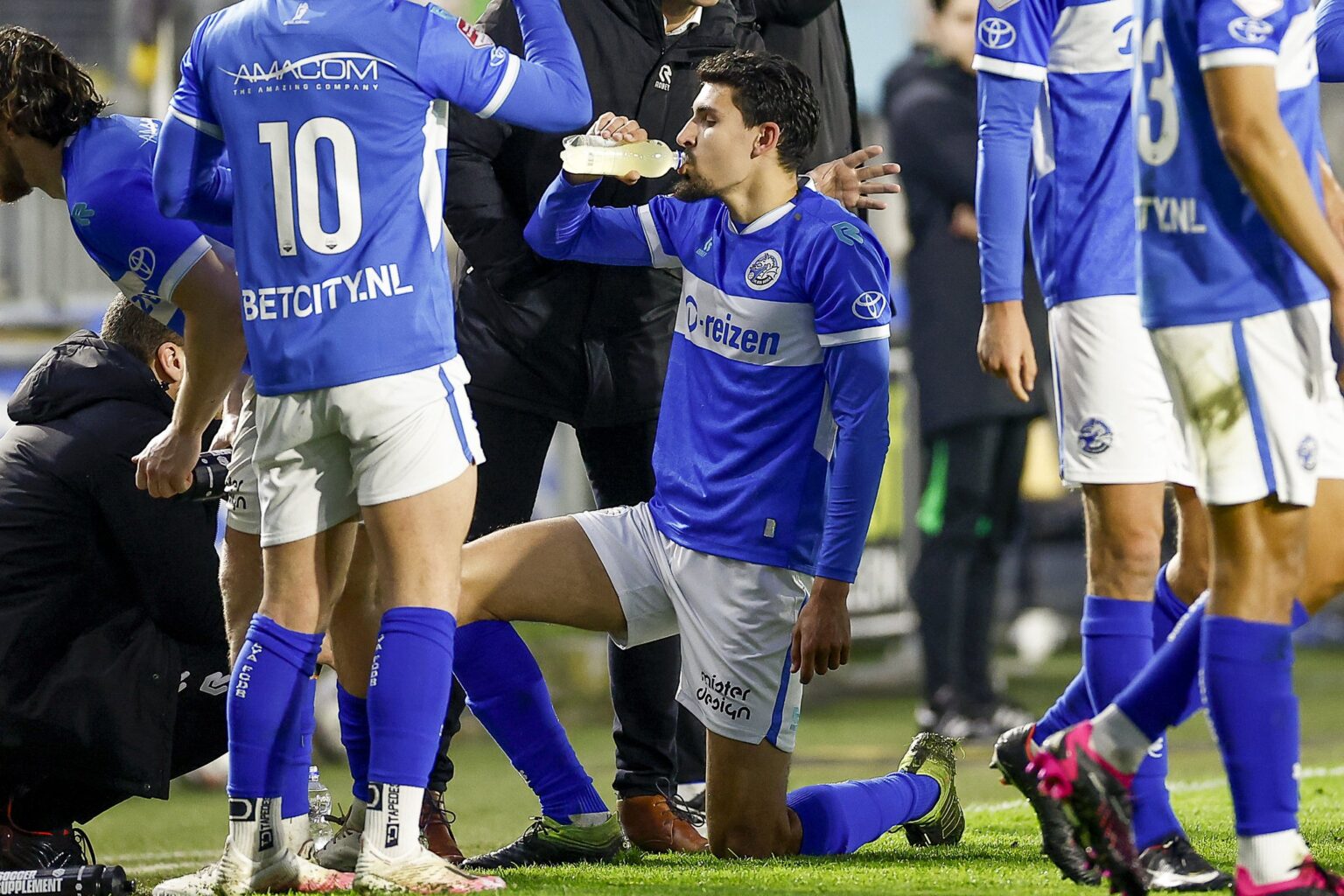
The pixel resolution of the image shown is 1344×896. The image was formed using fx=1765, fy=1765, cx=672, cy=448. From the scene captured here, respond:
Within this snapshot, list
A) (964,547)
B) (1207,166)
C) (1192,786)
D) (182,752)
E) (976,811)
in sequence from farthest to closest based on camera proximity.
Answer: (964,547)
(1192,786)
(976,811)
(182,752)
(1207,166)

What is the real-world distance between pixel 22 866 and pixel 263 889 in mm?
822

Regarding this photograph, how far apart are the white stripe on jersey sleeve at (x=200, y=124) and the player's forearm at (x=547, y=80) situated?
20.1 inches

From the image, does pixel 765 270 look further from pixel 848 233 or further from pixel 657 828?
pixel 657 828

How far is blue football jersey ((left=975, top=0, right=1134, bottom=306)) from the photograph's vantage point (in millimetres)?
3287

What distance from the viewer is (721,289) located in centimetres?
373

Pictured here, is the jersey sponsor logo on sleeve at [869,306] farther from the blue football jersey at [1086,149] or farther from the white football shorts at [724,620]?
the white football shorts at [724,620]

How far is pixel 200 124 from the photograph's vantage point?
10.2 feet

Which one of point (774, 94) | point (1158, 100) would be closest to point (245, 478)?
point (774, 94)

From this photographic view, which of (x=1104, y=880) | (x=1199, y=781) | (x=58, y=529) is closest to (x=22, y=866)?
(x=58, y=529)

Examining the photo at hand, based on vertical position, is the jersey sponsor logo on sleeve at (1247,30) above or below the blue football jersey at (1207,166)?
above

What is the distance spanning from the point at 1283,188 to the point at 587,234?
1.74 m

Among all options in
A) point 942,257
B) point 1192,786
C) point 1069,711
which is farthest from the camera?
point 942,257

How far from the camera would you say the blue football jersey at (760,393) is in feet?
12.0

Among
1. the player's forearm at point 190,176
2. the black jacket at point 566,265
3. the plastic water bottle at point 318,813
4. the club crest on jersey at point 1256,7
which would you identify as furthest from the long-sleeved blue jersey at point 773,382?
the club crest on jersey at point 1256,7
